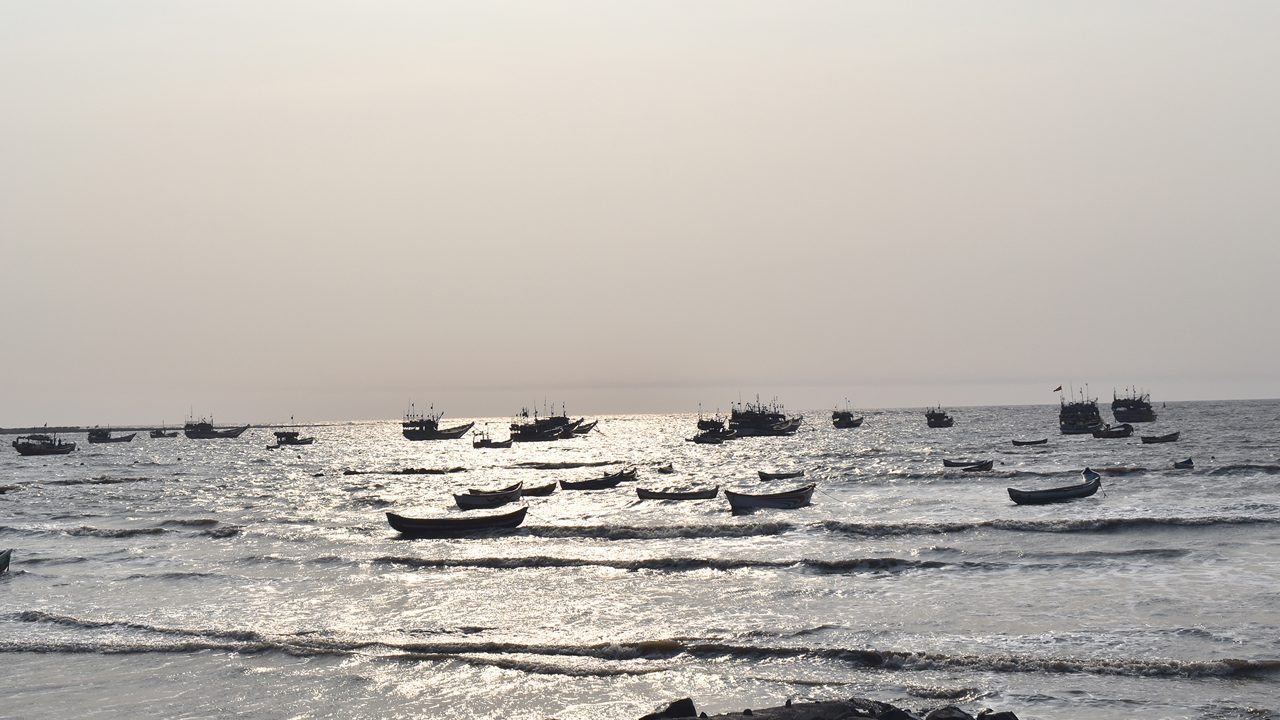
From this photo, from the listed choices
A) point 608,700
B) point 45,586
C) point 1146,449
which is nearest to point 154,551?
point 45,586

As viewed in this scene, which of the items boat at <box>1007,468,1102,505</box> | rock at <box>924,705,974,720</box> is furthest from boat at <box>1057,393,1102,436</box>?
rock at <box>924,705,974,720</box>

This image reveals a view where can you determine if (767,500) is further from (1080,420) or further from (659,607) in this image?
(1080,420)

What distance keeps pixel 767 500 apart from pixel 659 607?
2665 centimetres

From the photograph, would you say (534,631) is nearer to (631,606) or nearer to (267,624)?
(631,606)

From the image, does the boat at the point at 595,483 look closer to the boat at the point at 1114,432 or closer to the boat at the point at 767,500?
the boat at the point at 767,500

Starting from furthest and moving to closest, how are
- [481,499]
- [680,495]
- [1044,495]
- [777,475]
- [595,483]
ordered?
1. [777,475]
2. [595,483]
3. [680,495]
4. [481,499]
5. [1044,495]

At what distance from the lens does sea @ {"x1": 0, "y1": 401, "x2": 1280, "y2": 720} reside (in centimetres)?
2244

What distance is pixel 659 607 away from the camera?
32000 millimetres

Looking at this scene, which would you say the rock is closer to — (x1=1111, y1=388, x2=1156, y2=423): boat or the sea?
the sea

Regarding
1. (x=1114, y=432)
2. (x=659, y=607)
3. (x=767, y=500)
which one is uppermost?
(x=1114, y=432)

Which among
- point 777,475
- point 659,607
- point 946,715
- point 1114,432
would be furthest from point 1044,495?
point 1114,432

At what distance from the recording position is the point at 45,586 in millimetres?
37906

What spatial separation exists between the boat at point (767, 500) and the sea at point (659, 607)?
974mm

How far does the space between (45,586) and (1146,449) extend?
98073 mm
